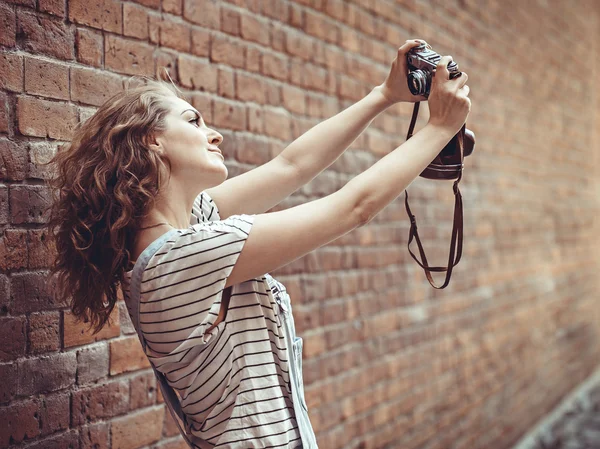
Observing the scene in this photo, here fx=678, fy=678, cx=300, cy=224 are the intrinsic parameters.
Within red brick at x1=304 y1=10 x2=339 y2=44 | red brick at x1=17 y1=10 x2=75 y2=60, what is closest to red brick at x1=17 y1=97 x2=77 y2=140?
red brick at x1=17 y1=10 x2=75 y2=60

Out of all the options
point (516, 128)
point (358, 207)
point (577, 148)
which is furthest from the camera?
point (577, 148)

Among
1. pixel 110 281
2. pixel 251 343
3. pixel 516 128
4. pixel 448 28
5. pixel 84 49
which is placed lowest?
pixel 251 343

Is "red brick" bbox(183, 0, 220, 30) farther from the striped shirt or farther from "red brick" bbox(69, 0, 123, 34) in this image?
the striped shirt

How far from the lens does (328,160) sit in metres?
1.84

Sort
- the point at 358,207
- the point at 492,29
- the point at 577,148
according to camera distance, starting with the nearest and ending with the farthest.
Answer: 1. the point at 358,207
2. the point at 492,29
3. the point at 577,148

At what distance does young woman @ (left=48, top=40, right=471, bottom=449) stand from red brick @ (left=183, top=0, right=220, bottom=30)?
86cm

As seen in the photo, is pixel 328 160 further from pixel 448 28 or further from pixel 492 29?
pixel 492 29

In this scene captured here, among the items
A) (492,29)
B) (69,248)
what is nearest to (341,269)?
(69,248)

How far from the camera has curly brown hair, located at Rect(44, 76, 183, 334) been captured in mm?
1400

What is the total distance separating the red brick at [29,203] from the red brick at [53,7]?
47 centimetres

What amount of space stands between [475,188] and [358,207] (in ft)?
10.4

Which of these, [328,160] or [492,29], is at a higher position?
[492,29]

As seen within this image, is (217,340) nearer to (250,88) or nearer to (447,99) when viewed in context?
(447,99)

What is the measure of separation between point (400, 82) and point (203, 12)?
0.97 m
